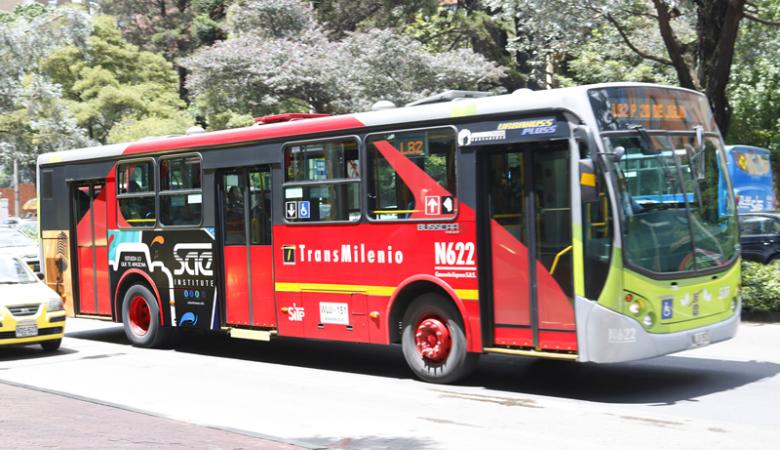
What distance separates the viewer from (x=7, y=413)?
956cm

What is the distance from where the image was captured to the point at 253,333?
1301 centimetres

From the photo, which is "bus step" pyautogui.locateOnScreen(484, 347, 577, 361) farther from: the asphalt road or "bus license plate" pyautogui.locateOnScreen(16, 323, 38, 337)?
"bus license plate" pyautogui.locateOnScreen(16, 323, 38, 337)

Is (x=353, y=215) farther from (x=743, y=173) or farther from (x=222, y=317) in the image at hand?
(x=743, y=173)

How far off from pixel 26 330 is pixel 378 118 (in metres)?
6.22

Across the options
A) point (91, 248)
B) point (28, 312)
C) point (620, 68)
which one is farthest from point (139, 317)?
point (620, 68)

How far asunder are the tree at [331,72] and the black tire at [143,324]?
1347 centimetres

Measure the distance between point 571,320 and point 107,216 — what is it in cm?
Result: 872

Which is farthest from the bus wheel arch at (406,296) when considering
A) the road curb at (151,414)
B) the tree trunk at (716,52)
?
the tree trunk at (716,52)

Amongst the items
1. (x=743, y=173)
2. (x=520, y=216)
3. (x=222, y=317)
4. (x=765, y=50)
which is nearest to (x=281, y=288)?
(x=222, y=317)

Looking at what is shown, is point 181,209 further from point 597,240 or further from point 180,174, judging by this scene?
point 597,240

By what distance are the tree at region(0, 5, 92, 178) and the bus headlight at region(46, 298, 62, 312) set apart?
679 inches

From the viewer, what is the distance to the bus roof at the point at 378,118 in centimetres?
953

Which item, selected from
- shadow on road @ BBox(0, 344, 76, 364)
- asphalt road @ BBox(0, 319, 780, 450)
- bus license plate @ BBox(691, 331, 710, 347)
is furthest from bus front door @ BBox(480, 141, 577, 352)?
shadow on road @ BBox(0, 344, 76, 364)

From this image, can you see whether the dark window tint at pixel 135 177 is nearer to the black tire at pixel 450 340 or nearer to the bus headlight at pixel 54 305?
the bus headlight at pixel 54 305
